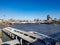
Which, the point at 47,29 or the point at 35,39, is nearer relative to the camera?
the point at 35,39

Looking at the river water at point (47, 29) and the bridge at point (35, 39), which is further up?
the bridge at point (35, 39)

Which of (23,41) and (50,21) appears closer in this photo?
(23,41)

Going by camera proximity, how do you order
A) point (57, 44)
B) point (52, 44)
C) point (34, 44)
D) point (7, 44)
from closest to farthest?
point (57, 44) → point (52, 44) → point (34, 44) → point (7, 44)

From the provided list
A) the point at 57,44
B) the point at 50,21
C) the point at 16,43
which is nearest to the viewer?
the point at 57,44

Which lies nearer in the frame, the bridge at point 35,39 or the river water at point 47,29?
the bridge at point 35,39

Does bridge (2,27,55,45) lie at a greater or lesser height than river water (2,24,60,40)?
greater

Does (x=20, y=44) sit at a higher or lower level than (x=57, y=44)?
lower

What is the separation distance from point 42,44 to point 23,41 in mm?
5878

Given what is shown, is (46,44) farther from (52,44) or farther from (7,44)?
(7,44)

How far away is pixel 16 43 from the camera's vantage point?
18.6m

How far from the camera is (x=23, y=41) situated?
1952 centimetres

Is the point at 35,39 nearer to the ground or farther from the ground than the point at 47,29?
farther from the ground

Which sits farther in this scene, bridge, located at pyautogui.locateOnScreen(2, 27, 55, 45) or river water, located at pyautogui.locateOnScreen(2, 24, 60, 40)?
river water, located at pyautogui.locateOnScreen(2, 24, 60, 40)

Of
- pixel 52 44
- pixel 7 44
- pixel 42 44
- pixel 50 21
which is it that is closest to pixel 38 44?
pixel 42 44
